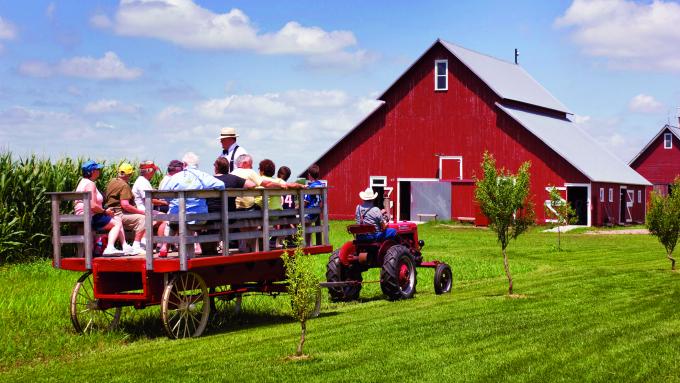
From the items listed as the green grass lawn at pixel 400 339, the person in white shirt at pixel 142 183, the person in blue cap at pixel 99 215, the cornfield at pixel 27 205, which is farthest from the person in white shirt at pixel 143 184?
the cornfield at pixel 27 205

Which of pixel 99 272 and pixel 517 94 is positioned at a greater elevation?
pixel 517 94

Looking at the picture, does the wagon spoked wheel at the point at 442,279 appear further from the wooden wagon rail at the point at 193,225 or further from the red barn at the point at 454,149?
the red barn at the point at 454,149

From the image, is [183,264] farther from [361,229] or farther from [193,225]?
[361,229]

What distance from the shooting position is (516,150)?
164ft

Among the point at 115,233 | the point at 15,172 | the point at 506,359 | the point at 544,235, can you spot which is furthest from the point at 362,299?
the point at 544,235

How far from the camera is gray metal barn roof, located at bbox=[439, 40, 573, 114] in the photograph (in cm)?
5207

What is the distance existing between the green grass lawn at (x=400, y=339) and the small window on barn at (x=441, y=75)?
106 ft

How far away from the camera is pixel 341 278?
17.9 meters

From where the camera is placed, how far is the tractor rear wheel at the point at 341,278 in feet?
58.2

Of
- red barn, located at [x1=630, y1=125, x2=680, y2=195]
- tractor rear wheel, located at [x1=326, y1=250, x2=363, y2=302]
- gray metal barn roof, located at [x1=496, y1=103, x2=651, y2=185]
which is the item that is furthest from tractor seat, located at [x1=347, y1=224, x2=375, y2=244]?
red barn, located at [x1=630, y1=125, x2=680, y2=195]

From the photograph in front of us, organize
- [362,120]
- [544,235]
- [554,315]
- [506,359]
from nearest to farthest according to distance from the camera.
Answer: [506,359] < [554,315] < [544,235] < [362,120]

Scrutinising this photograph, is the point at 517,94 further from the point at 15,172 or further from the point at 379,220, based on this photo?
the point at 379,220

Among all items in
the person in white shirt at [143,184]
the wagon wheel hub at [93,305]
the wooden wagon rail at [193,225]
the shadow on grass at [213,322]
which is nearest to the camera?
the wooden wagon rail at [193,225]

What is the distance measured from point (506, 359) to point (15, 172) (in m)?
20.7
